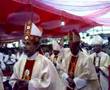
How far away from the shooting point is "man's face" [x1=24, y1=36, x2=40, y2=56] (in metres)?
4.48

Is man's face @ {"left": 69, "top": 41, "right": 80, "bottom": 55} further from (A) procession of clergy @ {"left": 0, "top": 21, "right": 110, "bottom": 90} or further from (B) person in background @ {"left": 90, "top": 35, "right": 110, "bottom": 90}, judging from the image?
(B) person in background @ {"left": 90, "top": 35, "right": 110, "bottom": 90}

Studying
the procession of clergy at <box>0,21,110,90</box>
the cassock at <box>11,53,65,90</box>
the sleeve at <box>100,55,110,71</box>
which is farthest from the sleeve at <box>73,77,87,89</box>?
the sleeve at <box>100,55,110,71</box>

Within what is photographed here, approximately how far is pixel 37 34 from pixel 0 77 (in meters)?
0.75

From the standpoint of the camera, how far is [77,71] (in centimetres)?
561

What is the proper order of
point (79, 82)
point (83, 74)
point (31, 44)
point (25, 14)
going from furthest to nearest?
point (25, 14) → point (83, 74) → point (79, 82) → point (31, 44)

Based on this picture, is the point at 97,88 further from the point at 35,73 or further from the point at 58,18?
the point at 58,18

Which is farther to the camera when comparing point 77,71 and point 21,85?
point 77,71

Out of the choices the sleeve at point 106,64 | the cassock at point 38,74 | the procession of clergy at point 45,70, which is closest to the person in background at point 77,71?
the procession of clergy at point 45,70

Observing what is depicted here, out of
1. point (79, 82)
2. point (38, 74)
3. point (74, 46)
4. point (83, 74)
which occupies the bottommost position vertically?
point (79, 82)

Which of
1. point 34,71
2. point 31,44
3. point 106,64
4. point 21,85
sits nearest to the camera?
point 21,85

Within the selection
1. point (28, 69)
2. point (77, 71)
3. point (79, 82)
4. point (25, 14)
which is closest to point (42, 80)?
point (28, 69)

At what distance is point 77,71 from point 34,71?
1.18 meters

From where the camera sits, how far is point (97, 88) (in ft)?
19.0

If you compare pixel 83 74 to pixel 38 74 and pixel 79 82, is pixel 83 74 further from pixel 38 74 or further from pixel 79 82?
pixel 38 74
